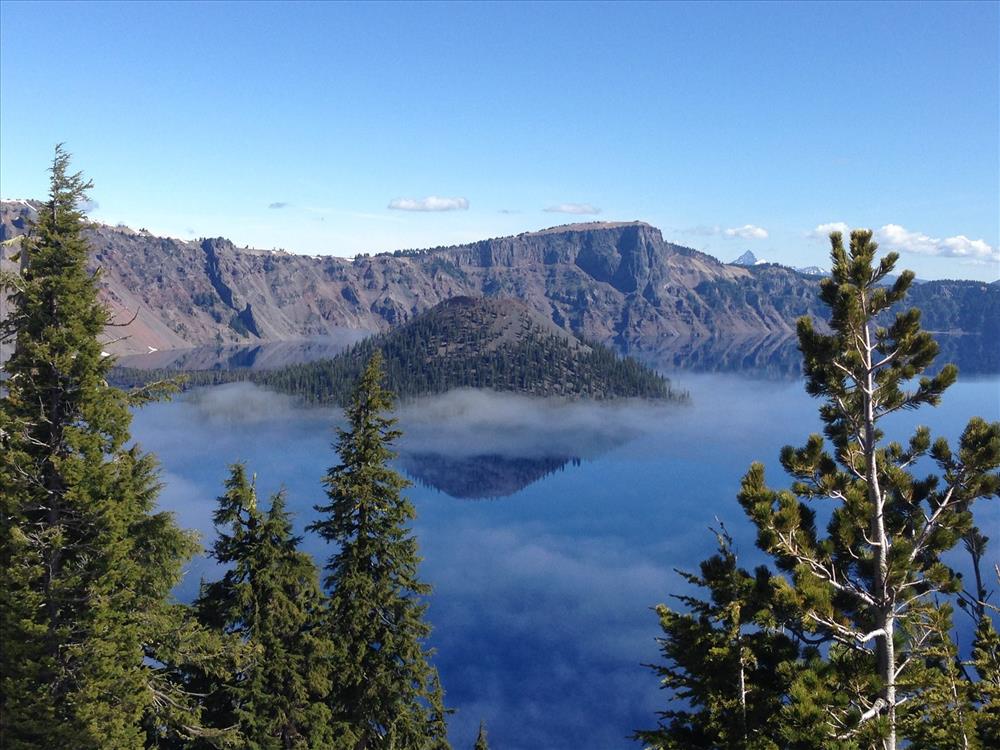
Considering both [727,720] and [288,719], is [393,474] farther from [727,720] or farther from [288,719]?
[727,720]

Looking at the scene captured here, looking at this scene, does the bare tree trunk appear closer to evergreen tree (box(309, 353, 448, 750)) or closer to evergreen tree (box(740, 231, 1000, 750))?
evergreen tree (box(740, 231, 1000, 750))

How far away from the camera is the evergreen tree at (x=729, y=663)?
1647 centimetres

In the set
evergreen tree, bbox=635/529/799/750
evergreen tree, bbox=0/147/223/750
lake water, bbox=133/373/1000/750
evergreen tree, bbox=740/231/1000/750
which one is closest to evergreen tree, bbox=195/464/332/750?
evergreen tree, bbox=0/147/223/750

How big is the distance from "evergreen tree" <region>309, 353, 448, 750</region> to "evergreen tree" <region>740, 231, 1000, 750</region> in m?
19.7

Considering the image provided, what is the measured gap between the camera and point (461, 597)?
121 m

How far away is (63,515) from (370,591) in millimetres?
14086

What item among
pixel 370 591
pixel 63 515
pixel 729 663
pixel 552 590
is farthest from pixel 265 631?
pixel 552 590

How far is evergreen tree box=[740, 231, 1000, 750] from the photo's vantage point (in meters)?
15.1

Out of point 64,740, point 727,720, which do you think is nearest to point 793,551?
point 727,720

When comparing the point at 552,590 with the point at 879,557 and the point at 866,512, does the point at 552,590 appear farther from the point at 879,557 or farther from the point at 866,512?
the point at 866,512

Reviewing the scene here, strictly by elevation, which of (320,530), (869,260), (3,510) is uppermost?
(869,260)

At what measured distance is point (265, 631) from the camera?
2938 centimetres

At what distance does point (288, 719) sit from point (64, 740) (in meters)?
11.0

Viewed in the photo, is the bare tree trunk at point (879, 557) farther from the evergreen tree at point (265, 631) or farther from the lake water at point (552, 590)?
the lake water at point (552, 590)
